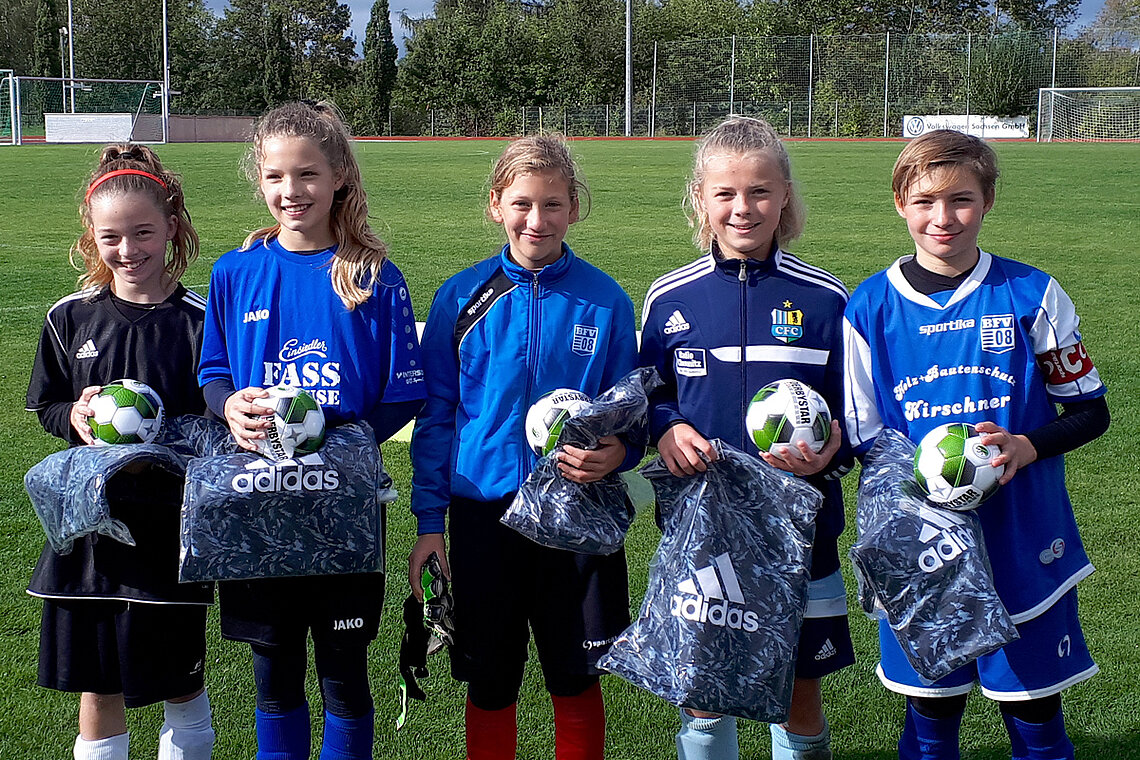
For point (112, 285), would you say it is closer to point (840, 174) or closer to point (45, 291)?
point (45, 291)

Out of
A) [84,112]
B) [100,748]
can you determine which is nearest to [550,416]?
[100,748]

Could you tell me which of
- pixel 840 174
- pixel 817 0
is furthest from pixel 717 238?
pixel 817 0

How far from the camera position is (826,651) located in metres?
2.63

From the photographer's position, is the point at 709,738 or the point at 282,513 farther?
the point at 709,738

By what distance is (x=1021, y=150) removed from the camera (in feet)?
96.3

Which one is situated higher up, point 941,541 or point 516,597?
point 941,541

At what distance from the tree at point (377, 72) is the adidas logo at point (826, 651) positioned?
53.5m

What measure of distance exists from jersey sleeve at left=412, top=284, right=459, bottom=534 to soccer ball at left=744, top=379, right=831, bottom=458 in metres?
0.78

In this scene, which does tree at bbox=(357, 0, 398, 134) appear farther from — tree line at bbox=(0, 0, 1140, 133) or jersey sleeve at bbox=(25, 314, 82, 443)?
jersey sleeve at bbox=(25, 314, 82, 443)

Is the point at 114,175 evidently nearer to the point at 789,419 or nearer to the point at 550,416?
the point at 550,416

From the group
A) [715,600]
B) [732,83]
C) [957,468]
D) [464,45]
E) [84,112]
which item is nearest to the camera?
[957,468]

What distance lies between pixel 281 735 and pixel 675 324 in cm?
141

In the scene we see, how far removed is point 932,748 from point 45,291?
29.3 ft

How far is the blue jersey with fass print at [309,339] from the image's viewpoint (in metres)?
2.61
